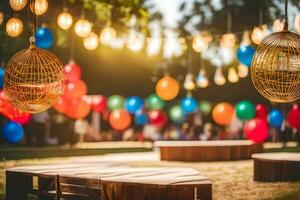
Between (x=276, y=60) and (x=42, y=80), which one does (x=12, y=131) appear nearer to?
(x=42, y=80)

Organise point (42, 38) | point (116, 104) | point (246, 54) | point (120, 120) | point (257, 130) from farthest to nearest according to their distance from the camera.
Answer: point (116, 104), point (120, 120), point (257, 130), point (246, 54), point (42, 38)

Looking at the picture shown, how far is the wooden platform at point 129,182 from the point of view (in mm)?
5809

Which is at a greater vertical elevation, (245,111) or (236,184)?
(245,111)

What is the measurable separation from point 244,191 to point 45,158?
7.46 meters

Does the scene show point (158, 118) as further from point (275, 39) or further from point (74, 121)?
point (275, 39)

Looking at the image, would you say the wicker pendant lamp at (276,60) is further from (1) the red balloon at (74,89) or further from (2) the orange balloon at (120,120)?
(2) the orange balloon at (120,120)

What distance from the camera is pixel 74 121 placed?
2145 cm

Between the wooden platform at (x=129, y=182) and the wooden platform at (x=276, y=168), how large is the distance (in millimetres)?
3630

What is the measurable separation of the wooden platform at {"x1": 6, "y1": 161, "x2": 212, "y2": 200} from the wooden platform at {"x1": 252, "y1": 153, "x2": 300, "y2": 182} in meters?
3.63

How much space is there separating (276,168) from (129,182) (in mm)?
5073

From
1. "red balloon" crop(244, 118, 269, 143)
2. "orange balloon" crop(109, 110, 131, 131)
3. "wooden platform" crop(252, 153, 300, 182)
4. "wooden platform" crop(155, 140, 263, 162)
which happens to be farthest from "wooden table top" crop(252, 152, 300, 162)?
"orange balloon" crop(109, 110, 131, 131)

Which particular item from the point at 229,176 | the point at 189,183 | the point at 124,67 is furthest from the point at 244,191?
the point at 124,67

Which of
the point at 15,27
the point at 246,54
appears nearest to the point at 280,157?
the point at 246,54

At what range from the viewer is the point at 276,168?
10.2 metres
